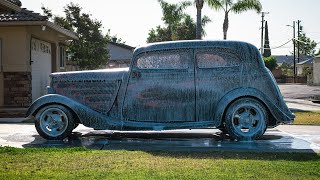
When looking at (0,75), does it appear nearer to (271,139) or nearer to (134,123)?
(134,123)

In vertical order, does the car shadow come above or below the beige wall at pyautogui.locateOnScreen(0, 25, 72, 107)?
below

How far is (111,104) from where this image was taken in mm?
8078

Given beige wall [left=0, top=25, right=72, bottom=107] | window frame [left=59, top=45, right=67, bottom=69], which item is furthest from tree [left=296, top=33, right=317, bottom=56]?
beige wall [left=0, top=25, right=72, bottom=107]

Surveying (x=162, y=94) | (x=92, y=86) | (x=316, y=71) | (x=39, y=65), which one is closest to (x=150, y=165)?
(x=162, y=94)

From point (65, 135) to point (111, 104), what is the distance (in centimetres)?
95

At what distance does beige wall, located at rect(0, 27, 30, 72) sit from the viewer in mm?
15281

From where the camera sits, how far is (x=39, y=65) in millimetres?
17500

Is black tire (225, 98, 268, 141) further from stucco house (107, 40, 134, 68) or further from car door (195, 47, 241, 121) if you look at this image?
stucco house (107, 40, 134, 68)

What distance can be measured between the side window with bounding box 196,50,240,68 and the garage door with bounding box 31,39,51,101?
9646mm

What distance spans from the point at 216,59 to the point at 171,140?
160cm

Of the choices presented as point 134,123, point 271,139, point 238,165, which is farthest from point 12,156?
point 271,139

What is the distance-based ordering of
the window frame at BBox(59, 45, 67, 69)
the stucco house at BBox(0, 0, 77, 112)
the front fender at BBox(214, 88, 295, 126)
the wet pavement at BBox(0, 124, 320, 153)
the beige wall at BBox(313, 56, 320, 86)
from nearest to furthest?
the wet pavement at BBox(0, 124, 320, 153)
the front fender at BBox(214, 88, 295, 126)
the stucco house at BBox(0, 0, 77, 112)
the window frame at BBox(59, 45, 67, 69)
the beige wall at BBox(313, 56, 320, 86)

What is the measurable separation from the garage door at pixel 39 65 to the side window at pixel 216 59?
9646 millimetres

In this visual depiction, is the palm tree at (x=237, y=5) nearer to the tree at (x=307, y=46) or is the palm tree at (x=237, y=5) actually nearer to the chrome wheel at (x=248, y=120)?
the chrome wheel at (x=248, y=120)
